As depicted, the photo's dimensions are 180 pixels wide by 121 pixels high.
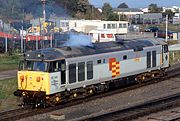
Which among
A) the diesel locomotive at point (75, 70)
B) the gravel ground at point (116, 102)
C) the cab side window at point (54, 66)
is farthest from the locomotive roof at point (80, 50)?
the gravel ground at point (116, 102)

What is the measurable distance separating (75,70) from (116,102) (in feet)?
9.03

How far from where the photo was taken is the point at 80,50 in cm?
2380

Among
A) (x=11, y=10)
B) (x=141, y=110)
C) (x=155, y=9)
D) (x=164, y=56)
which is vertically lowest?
(x=141, y=110)

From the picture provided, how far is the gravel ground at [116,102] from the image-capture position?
20.2 metres

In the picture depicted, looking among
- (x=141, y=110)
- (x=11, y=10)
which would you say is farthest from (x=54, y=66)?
(x=11, y=10)

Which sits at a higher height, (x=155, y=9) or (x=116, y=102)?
(x=155, y=9)

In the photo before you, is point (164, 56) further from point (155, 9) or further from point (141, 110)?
point (155, 9)

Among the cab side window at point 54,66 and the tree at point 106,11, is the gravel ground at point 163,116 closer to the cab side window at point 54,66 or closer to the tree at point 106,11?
the cab side window at point 54,66

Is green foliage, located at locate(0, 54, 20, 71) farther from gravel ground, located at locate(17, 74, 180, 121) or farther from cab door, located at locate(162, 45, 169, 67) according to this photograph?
gravel ground, located at locate(17, 74, 180, 121)

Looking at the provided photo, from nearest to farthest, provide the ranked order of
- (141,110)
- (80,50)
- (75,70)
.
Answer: (141,110) < (75,70) < (80,50)

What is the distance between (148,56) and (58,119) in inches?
484

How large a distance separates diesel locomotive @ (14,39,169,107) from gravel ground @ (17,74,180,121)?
950 millimetres

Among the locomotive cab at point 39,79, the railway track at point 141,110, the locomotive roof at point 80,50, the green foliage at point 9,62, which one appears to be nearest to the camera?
the railway track at point 141,110

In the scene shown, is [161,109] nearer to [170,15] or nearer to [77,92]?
[77,92]
